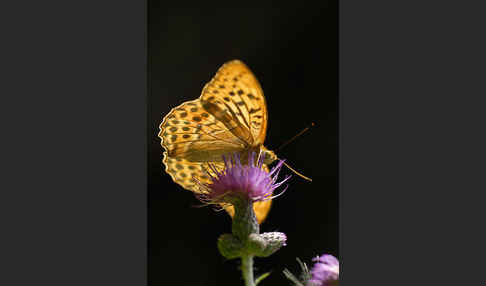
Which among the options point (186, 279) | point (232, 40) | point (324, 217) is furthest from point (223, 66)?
point (186, 279)

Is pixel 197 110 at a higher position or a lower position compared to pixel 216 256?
higher

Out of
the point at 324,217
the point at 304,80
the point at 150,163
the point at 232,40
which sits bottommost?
the point at 324,217

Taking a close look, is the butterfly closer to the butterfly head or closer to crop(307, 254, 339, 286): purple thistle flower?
the butterfly head

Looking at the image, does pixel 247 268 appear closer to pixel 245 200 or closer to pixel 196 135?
pixel 245 200

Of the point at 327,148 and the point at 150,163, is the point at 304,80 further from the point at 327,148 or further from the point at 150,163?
the point at 150,163

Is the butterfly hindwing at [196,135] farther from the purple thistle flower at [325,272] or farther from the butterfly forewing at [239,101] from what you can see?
the purple thistle flower at [325,272]

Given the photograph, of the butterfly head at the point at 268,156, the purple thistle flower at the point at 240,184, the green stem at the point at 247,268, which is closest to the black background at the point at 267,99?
the butterfly head at the point at 268,156

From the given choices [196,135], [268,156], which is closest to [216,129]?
[196,135]
